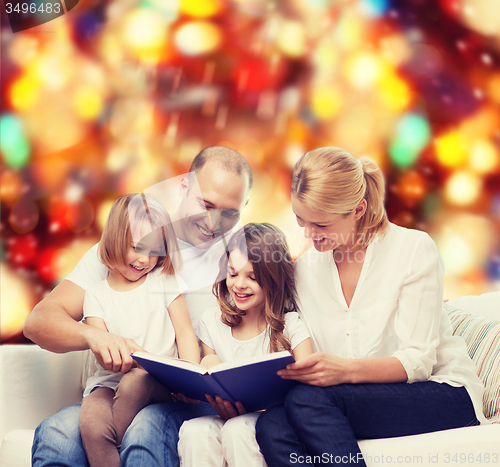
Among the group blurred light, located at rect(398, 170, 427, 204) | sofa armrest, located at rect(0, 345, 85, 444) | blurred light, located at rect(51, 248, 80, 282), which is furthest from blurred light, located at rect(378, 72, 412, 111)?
sofa armrest, located at rect(0, 345, 85, 444)

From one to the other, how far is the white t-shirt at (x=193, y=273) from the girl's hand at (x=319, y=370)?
433 mm

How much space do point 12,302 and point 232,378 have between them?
4.60 ft

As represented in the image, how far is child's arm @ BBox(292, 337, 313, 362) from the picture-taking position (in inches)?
41.8

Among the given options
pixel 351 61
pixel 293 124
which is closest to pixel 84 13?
pixel 293 124

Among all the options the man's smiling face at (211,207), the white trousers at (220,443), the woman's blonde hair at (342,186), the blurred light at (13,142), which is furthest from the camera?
the blurred light at (13,142)

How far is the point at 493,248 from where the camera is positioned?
1.93 m

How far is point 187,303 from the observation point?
1269mm

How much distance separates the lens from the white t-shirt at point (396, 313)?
98 cm

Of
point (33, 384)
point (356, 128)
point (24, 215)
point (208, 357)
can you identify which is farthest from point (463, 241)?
point (24, 215)

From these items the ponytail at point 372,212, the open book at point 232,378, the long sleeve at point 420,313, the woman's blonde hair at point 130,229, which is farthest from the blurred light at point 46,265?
the long sleeve at point 420,313

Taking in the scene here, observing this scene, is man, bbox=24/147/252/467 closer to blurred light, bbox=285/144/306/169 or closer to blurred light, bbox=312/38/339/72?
blurred light, bbox=285/144/306/169

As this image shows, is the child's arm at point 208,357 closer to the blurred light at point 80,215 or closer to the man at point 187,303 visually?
the man at point 187,303

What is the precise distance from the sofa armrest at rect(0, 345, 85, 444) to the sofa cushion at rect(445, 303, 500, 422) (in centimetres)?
104

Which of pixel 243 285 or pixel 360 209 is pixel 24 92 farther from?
pixel 360 209
